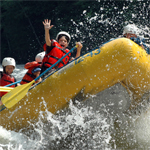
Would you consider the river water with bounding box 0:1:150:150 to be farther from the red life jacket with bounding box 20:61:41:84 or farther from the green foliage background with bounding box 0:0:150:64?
the green foliage background with bounding box 0:0:150:64

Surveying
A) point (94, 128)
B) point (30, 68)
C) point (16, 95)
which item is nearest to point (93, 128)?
point (94, 128)

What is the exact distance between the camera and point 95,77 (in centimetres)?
310

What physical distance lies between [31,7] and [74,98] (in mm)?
15105

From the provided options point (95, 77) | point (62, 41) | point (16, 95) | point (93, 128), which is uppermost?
point (62, 41)

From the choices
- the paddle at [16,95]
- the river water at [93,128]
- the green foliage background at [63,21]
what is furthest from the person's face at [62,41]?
the green foliage background at [63,21]

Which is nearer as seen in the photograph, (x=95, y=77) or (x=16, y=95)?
(x=95, y=77)

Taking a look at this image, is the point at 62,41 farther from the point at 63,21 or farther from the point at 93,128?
the point at 63,21

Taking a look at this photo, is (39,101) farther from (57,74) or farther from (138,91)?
(138,91)

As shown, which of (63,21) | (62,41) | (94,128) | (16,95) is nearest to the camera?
(94,128)

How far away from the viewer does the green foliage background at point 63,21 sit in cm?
1059

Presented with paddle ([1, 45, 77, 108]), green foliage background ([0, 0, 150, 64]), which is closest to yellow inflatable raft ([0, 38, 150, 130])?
paddle ([1, 45, 77, 108])

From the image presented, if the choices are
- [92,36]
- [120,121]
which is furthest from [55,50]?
[92,36]

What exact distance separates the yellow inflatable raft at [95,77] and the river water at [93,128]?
5.0 inches

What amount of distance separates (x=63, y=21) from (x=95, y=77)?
11.4 m
